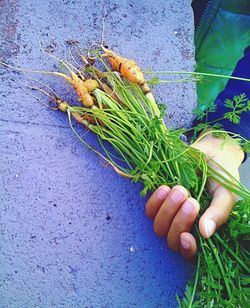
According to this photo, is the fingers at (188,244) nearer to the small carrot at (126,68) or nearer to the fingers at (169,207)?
the fingers at (169,207)

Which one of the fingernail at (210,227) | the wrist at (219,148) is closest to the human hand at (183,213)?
the fingernail at (210,227)

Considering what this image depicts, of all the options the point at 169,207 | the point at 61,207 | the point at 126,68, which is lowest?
the point at 61,207

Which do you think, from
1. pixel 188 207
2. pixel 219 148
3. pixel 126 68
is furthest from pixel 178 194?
pixel 126 68

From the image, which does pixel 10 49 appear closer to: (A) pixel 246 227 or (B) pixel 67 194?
(B) pixel 67 194

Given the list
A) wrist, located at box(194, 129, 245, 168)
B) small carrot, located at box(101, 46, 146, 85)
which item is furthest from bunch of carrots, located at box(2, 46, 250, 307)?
wrist, located at box(194, 129, 245, 168)

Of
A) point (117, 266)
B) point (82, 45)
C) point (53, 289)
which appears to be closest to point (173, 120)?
point (82, 45)

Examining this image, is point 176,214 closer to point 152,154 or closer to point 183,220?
point 183,220
